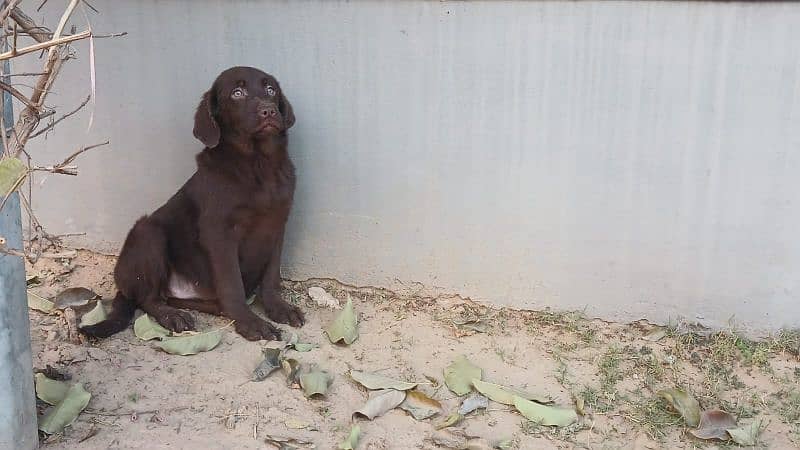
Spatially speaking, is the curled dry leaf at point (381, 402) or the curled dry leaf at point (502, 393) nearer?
the curled dry leaf at point (381, 402)

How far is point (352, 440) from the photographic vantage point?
9.58 ft

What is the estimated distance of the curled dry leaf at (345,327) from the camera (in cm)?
369

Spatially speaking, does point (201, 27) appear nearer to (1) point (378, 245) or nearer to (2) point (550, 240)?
(1) point (378, 245)

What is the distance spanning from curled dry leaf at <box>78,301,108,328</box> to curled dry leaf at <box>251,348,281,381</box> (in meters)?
0.87

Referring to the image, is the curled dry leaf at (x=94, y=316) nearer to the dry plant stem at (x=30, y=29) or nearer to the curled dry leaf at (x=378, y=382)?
the curled dry leaf at (x=378, y=382)

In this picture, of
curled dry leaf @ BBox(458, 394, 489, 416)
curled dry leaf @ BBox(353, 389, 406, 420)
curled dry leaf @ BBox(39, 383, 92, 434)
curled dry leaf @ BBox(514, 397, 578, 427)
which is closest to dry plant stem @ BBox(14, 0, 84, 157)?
curled dry leaf @ BBox(39, 383, 92, 434)

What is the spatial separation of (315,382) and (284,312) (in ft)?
2.26

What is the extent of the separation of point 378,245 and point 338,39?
39.9 inches

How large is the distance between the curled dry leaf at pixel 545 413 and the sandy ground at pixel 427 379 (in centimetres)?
3

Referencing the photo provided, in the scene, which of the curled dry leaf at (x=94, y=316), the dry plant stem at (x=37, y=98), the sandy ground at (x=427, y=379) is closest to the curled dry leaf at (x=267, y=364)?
the sandy ground at (x=427, y=379)

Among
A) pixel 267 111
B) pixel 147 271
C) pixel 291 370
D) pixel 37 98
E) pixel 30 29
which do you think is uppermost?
pixel 30 29

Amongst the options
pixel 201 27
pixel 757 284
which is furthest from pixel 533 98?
pixel 201 27

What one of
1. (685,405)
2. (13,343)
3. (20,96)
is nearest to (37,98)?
(20,96)

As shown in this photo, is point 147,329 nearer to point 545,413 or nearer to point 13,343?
point 13,343
